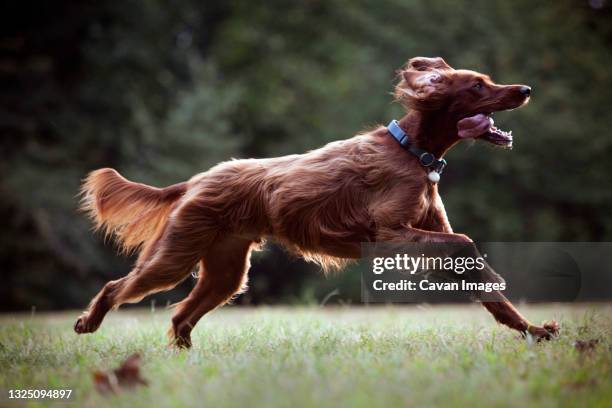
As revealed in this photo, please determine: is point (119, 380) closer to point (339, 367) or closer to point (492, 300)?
point (339, 367)

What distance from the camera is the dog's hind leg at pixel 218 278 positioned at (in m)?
5.38

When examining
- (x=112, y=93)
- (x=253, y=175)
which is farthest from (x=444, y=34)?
(x=253, y=175)

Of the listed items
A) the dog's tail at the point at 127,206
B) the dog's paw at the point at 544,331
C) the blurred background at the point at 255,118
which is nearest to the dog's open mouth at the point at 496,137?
the dog's paw at the point at 544,331

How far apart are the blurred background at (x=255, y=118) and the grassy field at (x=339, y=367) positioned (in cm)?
1275

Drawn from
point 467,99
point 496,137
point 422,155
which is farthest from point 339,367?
point 467,99

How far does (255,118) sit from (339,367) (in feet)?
63.9

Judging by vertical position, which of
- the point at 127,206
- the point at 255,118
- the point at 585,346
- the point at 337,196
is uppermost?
the point at 255,118

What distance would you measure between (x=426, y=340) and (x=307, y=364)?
122 cm

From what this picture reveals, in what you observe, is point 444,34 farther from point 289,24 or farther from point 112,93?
point 112,93

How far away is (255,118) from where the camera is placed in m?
22.6

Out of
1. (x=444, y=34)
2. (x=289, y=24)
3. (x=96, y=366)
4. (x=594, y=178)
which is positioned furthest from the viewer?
(x=289, y=24)

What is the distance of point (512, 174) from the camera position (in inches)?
A: 794
